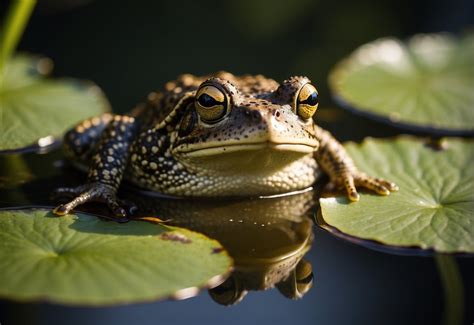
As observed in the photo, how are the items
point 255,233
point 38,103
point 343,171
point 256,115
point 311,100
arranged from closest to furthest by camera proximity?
point 256,115 < point 255,233 < point 311,100 < point 343,171 < point 38,103

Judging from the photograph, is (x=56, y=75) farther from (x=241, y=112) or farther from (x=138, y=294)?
(x=138, y=294)

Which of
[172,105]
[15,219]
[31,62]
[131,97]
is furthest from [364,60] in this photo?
[15,219]

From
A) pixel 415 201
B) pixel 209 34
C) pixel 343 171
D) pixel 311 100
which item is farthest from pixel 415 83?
pixel 209 34

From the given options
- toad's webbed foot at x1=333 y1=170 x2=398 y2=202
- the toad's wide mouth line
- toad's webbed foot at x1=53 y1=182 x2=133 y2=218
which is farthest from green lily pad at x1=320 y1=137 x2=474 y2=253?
toad's webbed foot at x1=53 y1=182 x2=133 y2=218

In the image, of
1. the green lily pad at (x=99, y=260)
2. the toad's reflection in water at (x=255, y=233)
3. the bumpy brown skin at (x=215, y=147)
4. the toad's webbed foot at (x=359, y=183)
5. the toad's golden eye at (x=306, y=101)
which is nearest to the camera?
the green lily pad at (x=99, y=260)

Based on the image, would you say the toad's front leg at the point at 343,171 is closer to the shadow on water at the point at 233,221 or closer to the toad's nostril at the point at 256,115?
the shadow on water at the point at 233,221

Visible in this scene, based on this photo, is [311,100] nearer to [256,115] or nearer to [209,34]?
[256,115]

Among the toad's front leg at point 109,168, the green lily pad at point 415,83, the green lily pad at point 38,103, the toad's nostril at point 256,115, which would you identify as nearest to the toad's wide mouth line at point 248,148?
the toad's nostril at point 256,115
